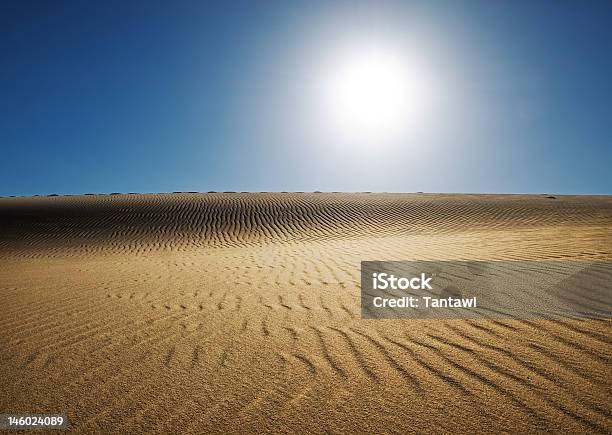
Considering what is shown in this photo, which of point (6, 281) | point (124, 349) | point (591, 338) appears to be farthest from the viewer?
point (6, 281)

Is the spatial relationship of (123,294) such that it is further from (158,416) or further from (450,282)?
(450,282)

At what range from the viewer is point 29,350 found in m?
3.69

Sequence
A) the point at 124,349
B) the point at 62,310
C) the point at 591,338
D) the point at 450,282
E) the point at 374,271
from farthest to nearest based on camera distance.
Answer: the point at 374,271, the point at 450,282, the point at 62,310, the point at 124,349, the point at 591,338

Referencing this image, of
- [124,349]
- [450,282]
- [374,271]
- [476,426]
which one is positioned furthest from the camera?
[374,271]

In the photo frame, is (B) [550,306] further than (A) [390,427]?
Yes

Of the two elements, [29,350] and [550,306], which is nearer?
[29,350]

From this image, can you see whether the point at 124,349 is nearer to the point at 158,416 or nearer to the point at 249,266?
the point at 158,416

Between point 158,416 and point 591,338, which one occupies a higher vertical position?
point 591,338

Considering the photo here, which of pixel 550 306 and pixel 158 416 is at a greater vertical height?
pixel 550 306

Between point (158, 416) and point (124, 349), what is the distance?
1.39 m

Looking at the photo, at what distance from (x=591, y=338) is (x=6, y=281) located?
9861mm

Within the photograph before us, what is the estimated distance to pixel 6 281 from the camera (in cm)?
781

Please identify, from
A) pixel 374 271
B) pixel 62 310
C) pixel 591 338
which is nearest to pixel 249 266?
pixel 374 271

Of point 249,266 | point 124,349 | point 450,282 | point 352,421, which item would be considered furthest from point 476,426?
point 249,266
